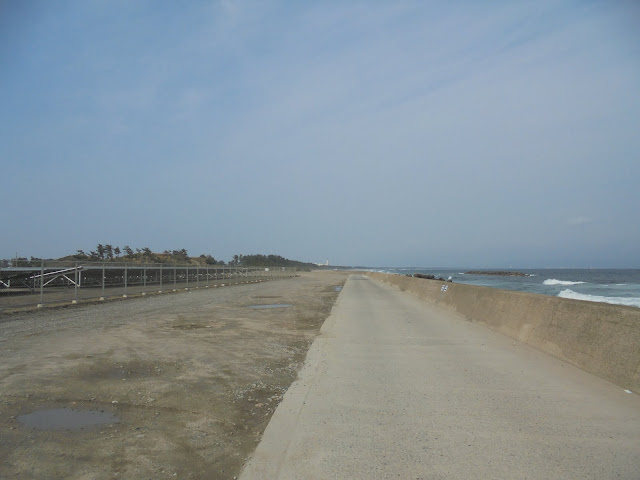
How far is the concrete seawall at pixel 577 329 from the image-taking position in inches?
236

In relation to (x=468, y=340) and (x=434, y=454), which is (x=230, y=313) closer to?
(x=468, y=340)

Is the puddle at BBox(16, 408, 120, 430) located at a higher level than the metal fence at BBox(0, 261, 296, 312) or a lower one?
lower

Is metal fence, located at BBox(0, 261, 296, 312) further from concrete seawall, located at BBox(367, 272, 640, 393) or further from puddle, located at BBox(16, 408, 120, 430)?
concrete seawall, located at BBox(367, 272, 640, 393)

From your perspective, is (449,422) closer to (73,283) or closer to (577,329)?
(577,329)

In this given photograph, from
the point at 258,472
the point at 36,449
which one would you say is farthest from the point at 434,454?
the point at 36,449

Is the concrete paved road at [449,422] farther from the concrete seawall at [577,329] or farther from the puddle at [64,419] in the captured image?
the puddle at [64,419]

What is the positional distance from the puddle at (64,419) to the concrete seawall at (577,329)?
649 cm

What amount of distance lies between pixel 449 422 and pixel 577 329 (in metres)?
3.85

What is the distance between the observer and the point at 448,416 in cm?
508

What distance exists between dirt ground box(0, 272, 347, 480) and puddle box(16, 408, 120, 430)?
0.29ft

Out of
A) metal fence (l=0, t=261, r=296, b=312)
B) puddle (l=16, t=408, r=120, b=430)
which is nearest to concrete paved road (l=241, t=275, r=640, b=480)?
puddle (l=16, t=408, r=120, b=430)

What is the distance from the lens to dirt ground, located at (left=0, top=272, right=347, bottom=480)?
4.09 metres

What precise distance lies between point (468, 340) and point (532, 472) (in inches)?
274

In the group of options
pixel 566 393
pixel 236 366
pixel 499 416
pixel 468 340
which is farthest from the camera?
pixel 468 340
